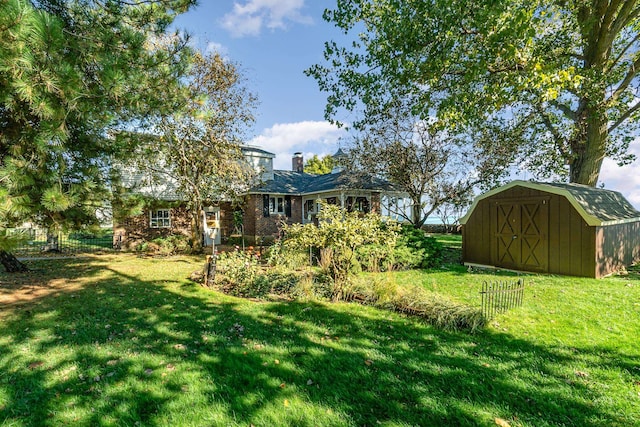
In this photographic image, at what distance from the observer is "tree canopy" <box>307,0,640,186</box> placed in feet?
25.0

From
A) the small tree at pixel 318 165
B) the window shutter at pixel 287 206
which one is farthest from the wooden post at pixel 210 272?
the small tree at pixel 318 165

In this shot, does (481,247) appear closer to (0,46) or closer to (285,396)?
(285,396)

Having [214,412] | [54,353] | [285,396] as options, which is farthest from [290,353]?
[54,353]

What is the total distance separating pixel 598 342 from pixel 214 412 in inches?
208

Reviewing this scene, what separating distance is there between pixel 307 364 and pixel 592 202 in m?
10.5

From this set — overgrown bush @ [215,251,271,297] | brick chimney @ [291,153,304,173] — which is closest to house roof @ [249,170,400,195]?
brick chimney @ [291,153,304,173]

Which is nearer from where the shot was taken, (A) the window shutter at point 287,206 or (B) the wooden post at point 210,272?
(B) the wooden post at point 210,272

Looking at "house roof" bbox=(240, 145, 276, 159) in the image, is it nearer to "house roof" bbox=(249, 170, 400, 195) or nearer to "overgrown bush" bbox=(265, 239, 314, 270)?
"house roof" bbox=(249, 170, 400, 195)

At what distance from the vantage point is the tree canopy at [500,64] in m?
7.62

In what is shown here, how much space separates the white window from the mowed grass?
14206mm

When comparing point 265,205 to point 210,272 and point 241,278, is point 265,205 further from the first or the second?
point 241,278

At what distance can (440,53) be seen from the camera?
8.55 m

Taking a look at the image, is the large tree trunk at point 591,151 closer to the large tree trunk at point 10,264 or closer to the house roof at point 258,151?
the house roof at point 258,151

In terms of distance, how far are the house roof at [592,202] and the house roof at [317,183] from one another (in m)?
7.01
